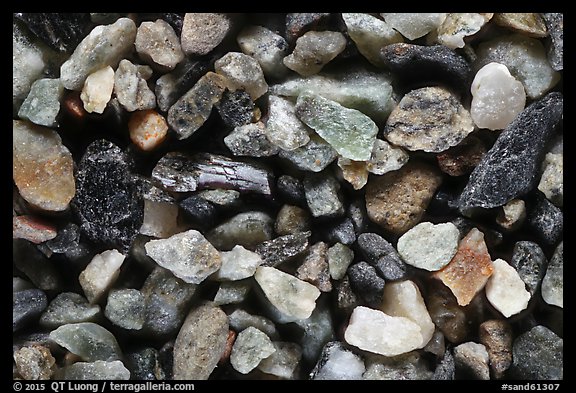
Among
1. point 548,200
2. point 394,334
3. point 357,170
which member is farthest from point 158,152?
point 548,200

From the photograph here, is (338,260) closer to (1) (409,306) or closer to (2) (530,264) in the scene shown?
(1) (409,306)

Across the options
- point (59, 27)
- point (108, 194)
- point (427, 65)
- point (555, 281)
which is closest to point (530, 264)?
point (555, 281)

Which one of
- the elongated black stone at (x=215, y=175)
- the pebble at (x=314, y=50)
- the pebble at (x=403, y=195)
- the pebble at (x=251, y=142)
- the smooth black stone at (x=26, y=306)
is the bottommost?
the smooth black stone at (x=26, y=306)

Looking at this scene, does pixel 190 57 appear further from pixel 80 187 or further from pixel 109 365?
pixel 109 365

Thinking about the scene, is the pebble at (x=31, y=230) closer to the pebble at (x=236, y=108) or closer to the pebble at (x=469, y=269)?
the pebble at (x=236, y=108)

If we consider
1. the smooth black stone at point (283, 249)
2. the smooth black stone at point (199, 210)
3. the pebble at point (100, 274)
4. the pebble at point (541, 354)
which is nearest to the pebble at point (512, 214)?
the pebble at point (541, 354)

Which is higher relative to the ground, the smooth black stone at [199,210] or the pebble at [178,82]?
the pebble at [178,82]
